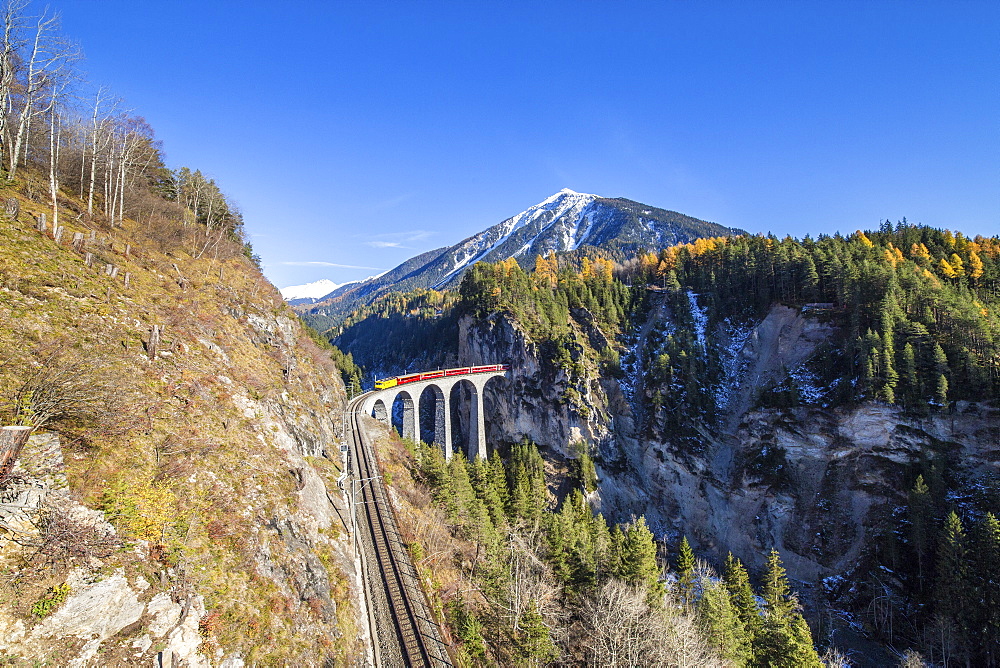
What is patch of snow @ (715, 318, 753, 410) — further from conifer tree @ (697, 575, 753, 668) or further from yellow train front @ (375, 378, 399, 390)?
yellow train front @ (375, 378, 399, 390)

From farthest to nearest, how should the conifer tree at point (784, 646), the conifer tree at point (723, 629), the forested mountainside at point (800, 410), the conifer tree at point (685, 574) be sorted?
the forested mountainside at point (800, 410) < the conifer tree at point (685, 574) < the conifer tree at point (723, 629) < the conifer tree at point (784, 646)

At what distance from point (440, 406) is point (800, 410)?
53.1 meters

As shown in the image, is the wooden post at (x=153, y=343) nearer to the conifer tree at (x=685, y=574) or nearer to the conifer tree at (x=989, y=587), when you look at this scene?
the conifer tree at (x=685, y=574)

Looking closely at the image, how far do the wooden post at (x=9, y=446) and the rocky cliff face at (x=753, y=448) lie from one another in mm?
63369

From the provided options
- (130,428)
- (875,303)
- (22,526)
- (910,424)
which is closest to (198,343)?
(130,428)

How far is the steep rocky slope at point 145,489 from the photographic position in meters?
9.59

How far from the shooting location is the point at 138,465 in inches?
515

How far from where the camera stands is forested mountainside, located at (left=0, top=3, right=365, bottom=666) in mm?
9703

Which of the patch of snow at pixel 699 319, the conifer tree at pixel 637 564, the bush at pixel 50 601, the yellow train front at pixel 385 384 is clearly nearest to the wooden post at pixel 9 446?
the bush at pixel 50 601

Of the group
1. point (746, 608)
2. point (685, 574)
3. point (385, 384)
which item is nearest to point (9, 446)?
point (685, 574)

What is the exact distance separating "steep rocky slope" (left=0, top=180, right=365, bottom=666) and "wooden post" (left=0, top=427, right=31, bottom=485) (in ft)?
1.06

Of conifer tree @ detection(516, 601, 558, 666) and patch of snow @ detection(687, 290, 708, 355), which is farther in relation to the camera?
patch of snow @ detection(687, 290, 708, 355)

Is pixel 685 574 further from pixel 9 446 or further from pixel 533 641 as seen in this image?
pixel 9 446

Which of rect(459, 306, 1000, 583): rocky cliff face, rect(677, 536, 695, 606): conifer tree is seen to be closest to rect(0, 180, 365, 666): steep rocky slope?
rect(677, 536, 695, 606): conifer tree
